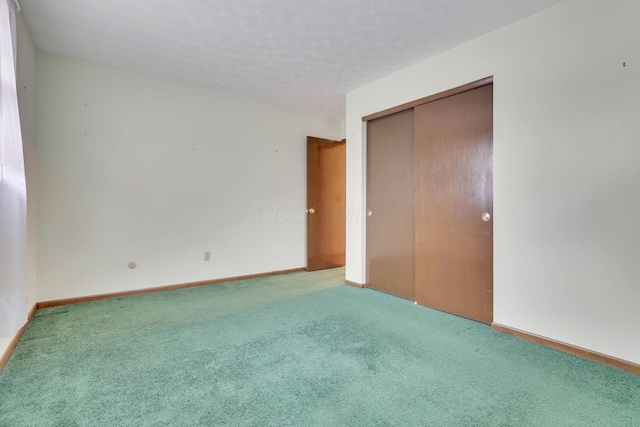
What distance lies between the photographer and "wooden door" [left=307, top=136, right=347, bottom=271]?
193 inches

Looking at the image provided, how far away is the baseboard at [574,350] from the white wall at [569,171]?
1.5 inches

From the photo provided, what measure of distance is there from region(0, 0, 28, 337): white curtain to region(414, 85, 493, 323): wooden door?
3.10m

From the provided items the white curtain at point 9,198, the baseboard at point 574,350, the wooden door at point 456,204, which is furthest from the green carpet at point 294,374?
the white curtain at point 9,198

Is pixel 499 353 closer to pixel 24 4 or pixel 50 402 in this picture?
pixel 50 402

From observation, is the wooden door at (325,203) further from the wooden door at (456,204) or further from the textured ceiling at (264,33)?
the wooden door at (456,204)

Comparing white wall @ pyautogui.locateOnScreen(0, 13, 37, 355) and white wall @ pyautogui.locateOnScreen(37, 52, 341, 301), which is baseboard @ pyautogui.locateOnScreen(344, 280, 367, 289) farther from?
white wall @ pyautogui.locateOnScreen(0, 13, 37, 355)

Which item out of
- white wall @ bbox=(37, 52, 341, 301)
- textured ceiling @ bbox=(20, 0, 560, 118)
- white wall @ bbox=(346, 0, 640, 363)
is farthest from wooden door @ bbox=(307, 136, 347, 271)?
white wall @ bbox=(346, 0, 640, 363)

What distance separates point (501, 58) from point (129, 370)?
3550mm

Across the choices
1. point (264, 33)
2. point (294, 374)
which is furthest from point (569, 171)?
point (264, 33)

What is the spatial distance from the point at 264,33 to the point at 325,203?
2.83 meters

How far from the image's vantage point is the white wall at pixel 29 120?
241 cm

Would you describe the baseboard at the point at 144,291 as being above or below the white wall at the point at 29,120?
below

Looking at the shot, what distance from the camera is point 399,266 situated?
11.5 feet

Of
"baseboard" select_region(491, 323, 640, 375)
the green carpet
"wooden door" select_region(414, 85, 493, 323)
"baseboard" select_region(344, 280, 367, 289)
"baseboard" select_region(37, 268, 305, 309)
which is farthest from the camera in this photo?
"baseboard" select_region(344, 280, 367, 289)
